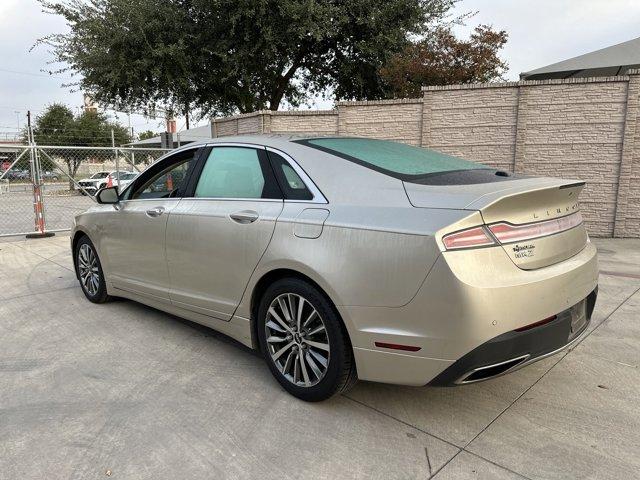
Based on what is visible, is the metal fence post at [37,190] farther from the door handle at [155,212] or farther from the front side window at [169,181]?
the door handle at [155,212]

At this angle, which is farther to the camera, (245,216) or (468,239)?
(245,216)

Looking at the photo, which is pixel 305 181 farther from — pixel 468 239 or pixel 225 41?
pixel 225 41

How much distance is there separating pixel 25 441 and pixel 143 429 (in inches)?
23.5

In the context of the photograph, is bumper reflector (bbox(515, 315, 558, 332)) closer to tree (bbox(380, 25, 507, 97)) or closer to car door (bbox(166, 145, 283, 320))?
car door (bbox(166, 145, 283, 320))

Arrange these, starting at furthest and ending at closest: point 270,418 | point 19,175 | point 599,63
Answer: point 19,175
point 599,63
point 270,418

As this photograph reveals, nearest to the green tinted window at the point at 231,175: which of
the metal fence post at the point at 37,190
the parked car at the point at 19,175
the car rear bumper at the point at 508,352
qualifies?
the car rear bumper at the point at 508,352

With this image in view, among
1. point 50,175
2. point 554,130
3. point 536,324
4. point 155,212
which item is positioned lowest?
point 536,324

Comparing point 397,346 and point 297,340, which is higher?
point 397,346

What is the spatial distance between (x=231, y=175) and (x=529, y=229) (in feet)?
6.72

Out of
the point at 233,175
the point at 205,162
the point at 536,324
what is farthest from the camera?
the point at 205,162

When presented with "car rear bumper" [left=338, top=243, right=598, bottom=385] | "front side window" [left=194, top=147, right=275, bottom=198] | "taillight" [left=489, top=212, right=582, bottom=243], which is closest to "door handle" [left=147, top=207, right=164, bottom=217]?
"front side window" [left=194, top=147, right=275, bottom=198]

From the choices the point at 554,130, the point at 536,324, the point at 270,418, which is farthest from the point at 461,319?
the point at 554,130

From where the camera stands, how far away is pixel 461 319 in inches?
90.7

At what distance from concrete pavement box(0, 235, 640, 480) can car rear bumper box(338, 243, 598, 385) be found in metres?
0.42
